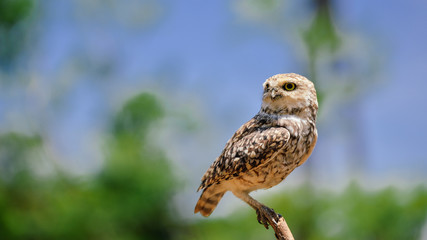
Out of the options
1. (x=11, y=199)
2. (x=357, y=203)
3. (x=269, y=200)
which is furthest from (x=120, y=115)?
(x=357, y=203)

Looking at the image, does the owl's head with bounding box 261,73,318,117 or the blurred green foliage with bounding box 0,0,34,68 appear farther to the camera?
the blurred green foliage with bounding box 0,0,34,68

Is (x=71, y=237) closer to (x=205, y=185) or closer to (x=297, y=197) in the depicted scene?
(x=297, y=197)

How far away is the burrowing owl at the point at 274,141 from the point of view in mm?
2230

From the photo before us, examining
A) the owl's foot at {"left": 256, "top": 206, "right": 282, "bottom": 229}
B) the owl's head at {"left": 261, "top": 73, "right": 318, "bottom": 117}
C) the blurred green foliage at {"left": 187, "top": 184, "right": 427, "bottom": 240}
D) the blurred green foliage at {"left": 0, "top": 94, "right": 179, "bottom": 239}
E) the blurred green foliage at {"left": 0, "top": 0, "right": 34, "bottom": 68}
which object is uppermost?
the blurred green foliage at {"left": 0, "top": 0, "right": 34, "bottom": 68}

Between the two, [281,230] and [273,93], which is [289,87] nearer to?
[273,93]

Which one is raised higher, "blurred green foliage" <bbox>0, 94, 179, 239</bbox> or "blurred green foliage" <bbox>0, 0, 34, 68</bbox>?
"blurred green foliage" <bbox>0, 0, 34, 68</bbox>

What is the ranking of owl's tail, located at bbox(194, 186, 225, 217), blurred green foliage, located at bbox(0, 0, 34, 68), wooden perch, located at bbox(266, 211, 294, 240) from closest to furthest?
1. wooden perch, located at bbox(266, 211, 294, 240)
2. owl's tail, located at bbox(194, 186, 225, 217)
3. blurred green foliage, located at bbox(0, 0, 34, 68)

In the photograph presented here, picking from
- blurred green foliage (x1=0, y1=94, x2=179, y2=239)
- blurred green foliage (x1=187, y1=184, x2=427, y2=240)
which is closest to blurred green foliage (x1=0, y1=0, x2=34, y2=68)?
blurred green foliage (x1=0, y1=94, x2=179, y2=239)

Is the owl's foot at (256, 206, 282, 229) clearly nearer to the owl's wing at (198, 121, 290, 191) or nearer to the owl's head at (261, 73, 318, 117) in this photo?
the owl's wing at (198, 121, 290, 191)

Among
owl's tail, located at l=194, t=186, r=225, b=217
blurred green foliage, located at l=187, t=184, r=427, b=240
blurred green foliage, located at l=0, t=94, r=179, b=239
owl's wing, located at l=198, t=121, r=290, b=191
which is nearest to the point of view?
owl's wing, located at l=198, t=121, r=290, b=191

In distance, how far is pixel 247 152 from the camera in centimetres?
225

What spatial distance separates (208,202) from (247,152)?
44cm

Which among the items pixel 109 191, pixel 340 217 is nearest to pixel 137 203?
pixel 109 191

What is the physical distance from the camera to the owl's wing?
2.21 meters
